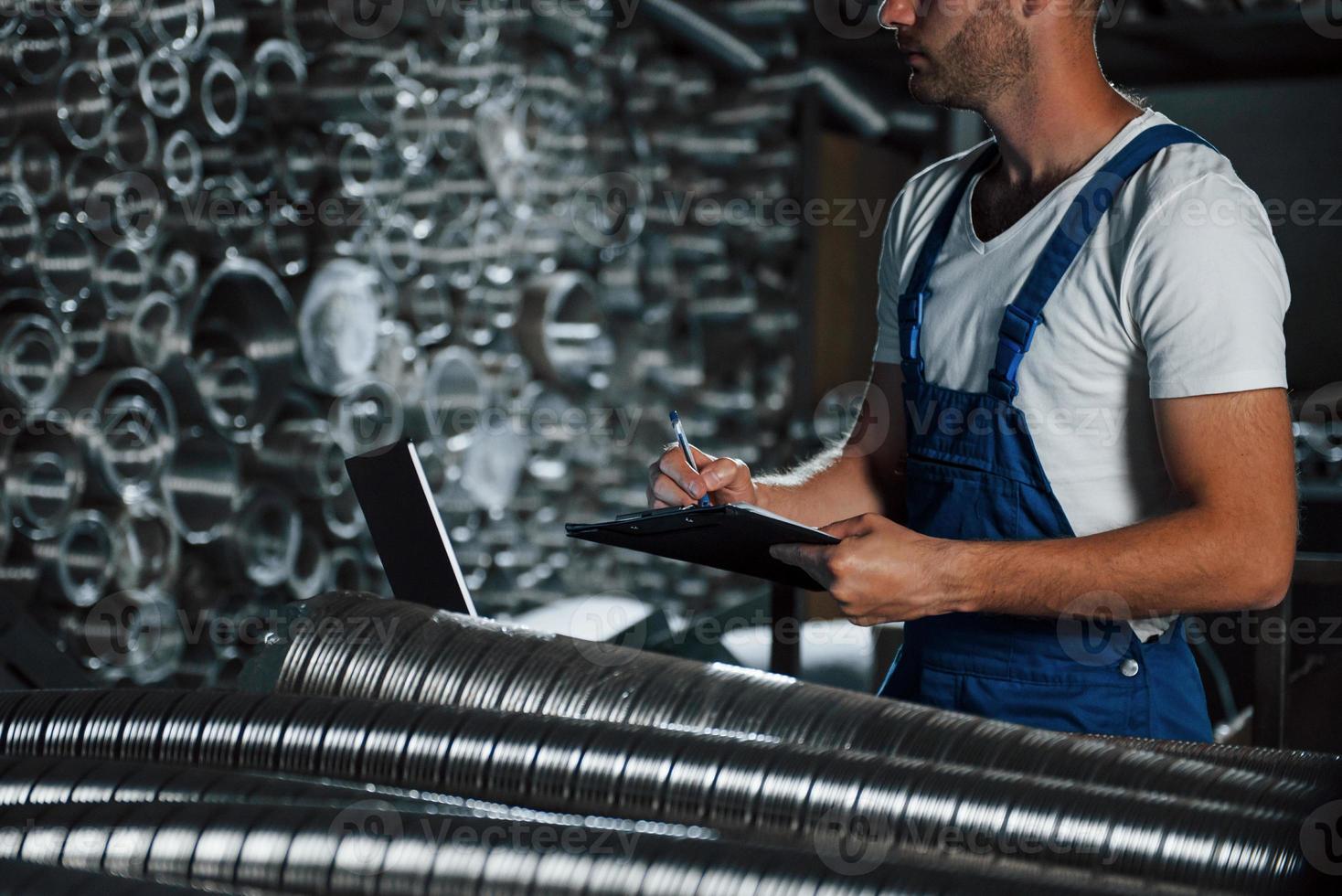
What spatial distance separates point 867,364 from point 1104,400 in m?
3.40

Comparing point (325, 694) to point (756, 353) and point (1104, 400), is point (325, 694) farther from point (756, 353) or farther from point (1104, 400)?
point (756, 353)

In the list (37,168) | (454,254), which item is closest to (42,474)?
(37,168)

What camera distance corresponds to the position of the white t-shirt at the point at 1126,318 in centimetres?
108

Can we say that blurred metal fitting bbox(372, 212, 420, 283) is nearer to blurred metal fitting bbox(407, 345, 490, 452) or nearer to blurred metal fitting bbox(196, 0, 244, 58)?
blurred metal fitting bbox(407, 345, 490, 452)

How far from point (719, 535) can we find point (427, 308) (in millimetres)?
2044

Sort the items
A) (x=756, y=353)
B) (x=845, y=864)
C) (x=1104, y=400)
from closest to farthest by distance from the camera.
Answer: (x=845, y=864) → (x=1104, y=400) → (x=756, y=353)

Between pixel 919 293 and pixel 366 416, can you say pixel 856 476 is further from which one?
pixel 366 416

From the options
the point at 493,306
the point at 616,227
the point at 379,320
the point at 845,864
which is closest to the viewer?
the point at 845,864

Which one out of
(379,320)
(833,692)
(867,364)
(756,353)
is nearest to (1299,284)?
(867,364)

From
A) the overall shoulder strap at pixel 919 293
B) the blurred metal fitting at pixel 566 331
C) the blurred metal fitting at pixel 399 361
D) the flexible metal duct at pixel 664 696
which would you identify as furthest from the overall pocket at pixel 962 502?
the blurred metal fitting at pixel 566 331

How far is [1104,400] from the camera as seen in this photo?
1.20 meters

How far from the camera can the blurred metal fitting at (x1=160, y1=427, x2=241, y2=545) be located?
96.4 inches

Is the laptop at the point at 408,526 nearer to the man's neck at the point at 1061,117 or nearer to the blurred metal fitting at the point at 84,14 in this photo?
the man's neck at the point at 1061,117

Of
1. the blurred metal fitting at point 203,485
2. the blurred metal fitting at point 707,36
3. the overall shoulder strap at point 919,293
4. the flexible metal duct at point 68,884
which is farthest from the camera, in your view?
the blurred metal fitting at point 707,36
